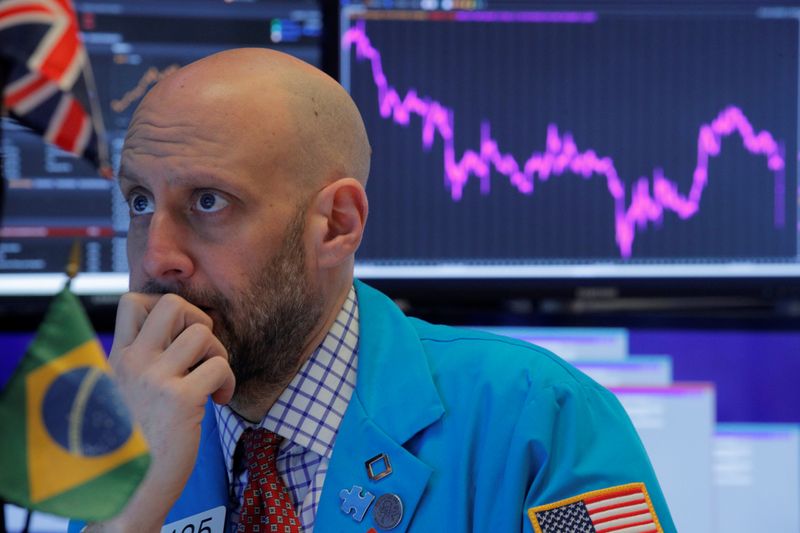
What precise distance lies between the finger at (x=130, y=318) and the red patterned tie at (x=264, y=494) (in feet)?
0.67

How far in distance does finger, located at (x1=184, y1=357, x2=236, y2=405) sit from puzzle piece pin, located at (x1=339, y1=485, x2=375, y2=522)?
18cm

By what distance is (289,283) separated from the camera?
3.81 feet

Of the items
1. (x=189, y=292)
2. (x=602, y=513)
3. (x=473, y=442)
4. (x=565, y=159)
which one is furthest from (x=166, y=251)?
(x=565, y=159)

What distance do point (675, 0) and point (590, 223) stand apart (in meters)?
0.44

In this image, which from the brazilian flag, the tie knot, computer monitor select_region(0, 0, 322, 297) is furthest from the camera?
computer monitor select_region(0, 0, 322, 297)

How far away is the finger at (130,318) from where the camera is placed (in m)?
1.06

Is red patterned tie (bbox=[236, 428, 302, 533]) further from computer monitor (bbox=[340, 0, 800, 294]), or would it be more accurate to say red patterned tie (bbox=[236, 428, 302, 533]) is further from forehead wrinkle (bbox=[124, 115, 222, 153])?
computer monitor (bbox=[340, 0, 800, 294])

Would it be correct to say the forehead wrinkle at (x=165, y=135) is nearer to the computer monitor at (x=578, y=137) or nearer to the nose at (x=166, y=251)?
the nose at (x=166, y=251)

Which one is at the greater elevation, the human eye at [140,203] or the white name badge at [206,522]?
the human eye at [140,203]

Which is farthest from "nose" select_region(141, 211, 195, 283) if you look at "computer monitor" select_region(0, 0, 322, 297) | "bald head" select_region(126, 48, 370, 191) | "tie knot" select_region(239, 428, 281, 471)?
"computer monitor" select_region(0, 0, 322, 297)

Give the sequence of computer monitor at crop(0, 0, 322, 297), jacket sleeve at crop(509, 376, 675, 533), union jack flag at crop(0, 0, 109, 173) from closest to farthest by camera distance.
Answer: union jack flag at crop(0, 0, 109, 173) → jacket sleeve at crop(509, 376, 675, 533) → computer monitor at crop(0, 0, 322, 297)

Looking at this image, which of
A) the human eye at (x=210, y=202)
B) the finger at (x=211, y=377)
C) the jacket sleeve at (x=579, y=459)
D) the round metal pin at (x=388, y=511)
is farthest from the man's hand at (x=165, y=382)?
the jacket sleeve at (x=579, y=459)

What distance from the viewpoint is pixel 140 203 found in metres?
1.15

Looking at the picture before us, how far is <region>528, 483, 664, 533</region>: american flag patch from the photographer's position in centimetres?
103
